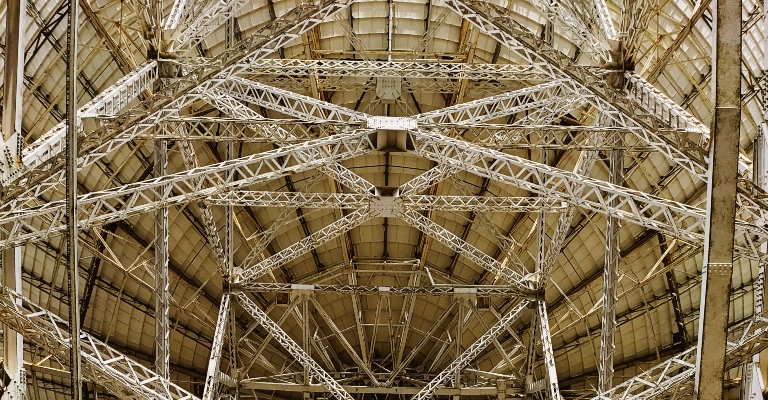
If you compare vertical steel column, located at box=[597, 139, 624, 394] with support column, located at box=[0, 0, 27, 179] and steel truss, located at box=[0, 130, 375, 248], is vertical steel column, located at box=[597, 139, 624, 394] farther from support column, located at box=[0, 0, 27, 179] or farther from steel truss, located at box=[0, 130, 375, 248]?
support column, located at box=[0, 0, 27, 179]

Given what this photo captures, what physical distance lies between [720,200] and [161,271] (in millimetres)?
12157

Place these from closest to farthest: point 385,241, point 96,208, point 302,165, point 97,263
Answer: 1. point 96,208
2. point 302,165
3. point 97,263
4. point 385,241

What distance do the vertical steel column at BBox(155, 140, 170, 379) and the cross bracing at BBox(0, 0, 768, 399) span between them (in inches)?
5.0

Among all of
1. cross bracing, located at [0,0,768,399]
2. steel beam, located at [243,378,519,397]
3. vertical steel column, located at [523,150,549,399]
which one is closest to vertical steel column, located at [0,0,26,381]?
cross bracing, located at [0,0,768,399]

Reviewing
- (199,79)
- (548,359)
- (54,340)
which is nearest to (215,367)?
(54,340)

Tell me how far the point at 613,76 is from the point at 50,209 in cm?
1079

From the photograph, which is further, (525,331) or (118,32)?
(525,331)

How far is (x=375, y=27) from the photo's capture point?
25.5 metres

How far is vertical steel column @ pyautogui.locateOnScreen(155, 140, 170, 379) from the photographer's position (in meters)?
21.0

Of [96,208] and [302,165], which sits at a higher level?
[302,165]

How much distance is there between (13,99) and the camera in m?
15.1

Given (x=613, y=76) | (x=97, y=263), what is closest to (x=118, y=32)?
(x=97, y=263)

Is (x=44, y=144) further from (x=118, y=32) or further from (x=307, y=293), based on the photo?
(x=307, y=293)

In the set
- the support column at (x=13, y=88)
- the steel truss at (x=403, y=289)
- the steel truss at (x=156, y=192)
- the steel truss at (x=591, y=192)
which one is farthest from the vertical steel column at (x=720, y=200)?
the steel truss at (x=403, y=289)
